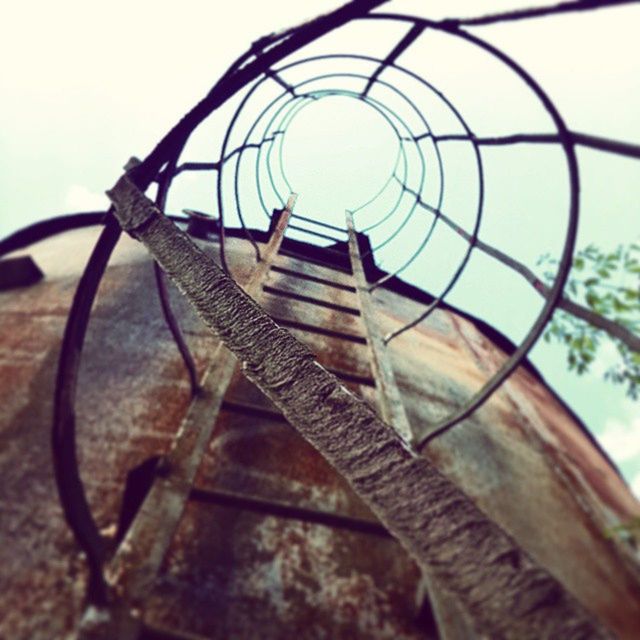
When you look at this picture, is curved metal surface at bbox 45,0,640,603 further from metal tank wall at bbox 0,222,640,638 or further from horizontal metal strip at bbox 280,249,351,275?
horizontal metal strip at bbox 280,249,351,275

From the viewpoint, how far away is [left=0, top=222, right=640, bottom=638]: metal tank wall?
5.73 ft

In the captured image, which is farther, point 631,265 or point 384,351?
point 384,351

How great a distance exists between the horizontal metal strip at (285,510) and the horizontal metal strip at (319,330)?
66.9 inches

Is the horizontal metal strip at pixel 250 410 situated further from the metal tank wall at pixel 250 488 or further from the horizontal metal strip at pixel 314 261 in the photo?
the horizontal metal strip at pixel 314 261

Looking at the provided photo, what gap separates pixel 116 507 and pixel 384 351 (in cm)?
222

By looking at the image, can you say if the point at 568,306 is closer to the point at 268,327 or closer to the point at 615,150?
the point at 615,150

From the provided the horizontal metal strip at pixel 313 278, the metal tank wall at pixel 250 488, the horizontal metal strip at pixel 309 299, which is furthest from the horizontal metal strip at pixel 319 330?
the horizontal metal strip at pixel 313 278

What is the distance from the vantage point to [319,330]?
377cm

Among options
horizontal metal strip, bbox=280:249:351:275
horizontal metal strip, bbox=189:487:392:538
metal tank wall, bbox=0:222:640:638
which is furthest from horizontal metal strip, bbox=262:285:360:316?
horizontal metal strip, bbox=189:487:392:538

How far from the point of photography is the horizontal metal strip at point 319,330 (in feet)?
12.1

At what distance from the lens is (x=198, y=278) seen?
1834 millimetres

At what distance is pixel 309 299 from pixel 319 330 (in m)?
0.62

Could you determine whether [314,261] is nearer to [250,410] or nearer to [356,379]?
[356,379]

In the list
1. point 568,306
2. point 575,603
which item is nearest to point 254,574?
point 575,603
